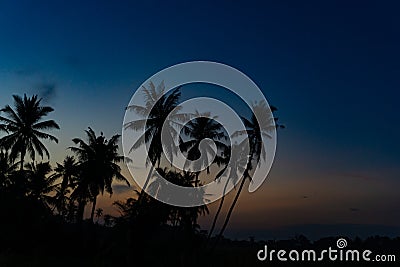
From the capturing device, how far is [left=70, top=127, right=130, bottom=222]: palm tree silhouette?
4372cm

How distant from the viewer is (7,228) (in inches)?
1382

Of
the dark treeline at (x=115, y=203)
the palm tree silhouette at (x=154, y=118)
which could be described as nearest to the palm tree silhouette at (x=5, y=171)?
the dark treeline at (x=115, y=203)

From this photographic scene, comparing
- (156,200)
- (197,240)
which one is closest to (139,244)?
(156,200)

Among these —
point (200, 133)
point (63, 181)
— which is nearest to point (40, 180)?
point (63, 181)

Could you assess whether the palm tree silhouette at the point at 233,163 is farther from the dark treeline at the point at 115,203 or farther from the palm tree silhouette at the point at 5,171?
the palm tree silhouette at the point at 5,171

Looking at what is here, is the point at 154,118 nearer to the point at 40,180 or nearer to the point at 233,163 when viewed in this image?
the point at 233,163

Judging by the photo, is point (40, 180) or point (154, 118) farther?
point (40, 180)

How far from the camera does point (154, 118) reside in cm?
3553

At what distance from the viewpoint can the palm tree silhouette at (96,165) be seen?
43.7 meters

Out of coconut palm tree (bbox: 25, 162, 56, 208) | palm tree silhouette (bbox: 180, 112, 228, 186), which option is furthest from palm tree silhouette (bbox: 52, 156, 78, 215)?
palm tree silhouette (bbox: 180, 112, 228, 186)

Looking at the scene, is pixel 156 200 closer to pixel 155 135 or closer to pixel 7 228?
pixel 155 135

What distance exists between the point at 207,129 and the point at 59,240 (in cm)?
1541

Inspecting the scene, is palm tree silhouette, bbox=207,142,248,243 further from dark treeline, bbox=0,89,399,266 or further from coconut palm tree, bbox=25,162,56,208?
coconut palm tree, bbox=25,162,56,208

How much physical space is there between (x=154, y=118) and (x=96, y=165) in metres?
11.1
